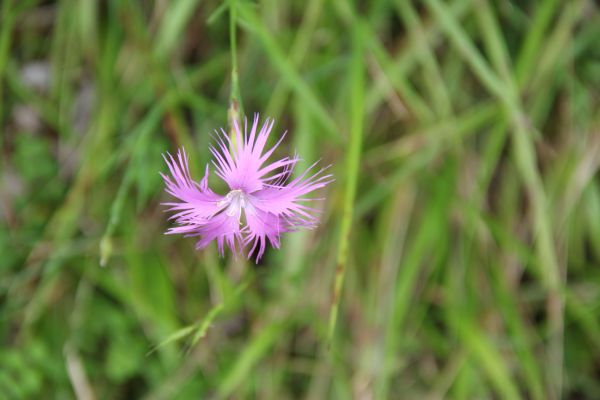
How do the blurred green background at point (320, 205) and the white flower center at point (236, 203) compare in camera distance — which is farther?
the blurred green background at point (320, 205)

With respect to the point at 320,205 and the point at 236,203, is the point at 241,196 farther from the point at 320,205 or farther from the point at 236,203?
the point at 320,205

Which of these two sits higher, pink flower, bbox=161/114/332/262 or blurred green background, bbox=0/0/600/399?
blurred green background, bbox=0/0/600/399

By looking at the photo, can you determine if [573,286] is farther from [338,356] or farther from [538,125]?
[338,356]

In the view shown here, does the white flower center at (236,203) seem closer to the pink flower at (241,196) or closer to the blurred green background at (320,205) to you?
the pink flower at (241,196)

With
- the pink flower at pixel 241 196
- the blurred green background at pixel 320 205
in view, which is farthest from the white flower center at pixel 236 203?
the blurred green background at pixel 320 205

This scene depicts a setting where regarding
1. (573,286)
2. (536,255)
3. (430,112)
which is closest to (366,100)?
(430,112)

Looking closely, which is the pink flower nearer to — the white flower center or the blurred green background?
the white flower center

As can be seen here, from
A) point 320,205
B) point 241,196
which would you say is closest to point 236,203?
point 241,196

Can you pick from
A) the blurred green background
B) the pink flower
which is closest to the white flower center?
the pink flower
